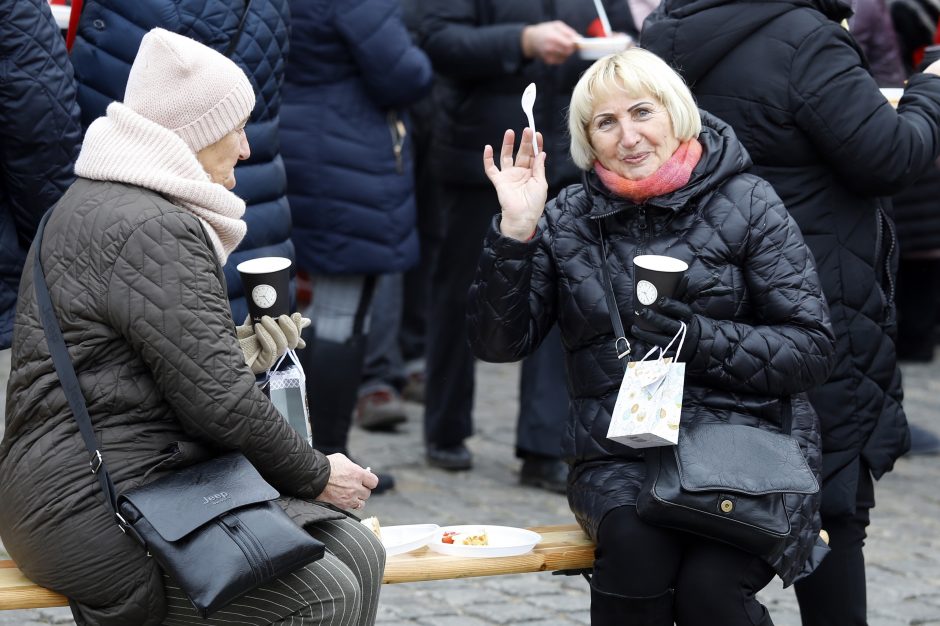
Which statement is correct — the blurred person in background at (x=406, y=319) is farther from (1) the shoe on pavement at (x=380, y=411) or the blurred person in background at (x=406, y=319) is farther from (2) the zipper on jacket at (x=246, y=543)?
(2) the zipper on jacket at (x=246, y=543)

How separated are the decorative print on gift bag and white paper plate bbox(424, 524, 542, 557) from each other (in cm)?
47

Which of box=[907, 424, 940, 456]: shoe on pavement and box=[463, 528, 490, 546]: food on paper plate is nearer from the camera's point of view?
box=[463, 528, 490, 546]: food on paper plate

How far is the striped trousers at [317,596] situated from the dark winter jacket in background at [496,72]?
2802 mm

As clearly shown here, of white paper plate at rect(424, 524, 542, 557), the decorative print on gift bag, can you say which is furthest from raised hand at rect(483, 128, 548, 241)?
white paper plate at rect(424, 524, 542, 557)

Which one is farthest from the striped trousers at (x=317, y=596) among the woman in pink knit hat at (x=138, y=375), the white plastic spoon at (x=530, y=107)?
the white plastic spoon at (x=530, y=107)

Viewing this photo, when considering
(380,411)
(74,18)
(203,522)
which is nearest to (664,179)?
(203,522)

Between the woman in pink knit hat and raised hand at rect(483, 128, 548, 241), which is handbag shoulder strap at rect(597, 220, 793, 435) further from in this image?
the woman in pink knit hat

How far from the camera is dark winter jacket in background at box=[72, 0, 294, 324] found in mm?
4418

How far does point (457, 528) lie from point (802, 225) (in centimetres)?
126

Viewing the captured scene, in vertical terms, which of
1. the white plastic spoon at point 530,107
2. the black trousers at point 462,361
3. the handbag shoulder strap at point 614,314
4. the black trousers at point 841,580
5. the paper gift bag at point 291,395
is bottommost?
the black trousers at point 462,361

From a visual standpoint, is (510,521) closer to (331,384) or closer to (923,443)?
(331,384)

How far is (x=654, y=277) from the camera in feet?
11.8

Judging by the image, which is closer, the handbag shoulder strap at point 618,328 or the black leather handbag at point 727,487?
the black leather handbag at point 727,487

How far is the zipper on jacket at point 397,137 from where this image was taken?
19.6 feet
